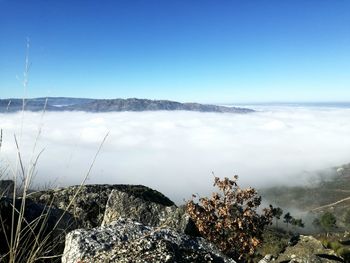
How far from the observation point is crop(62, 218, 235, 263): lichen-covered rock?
12.0 ft

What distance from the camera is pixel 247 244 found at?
539 inches

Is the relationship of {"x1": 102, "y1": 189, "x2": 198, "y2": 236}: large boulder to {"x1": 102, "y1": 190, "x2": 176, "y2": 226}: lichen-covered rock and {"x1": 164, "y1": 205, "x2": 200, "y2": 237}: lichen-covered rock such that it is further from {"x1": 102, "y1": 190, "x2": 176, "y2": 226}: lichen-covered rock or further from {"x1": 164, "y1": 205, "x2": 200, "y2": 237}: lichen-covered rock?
{"x1": 164, "y1": 205, "x2": 200, "y2": 237}: lichen-covered rock

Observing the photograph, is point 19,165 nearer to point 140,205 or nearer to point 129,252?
point 129,252

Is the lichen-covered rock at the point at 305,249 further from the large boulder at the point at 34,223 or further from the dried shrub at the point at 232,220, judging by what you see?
the large boulder at the point at 34,223

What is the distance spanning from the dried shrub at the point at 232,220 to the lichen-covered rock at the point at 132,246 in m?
9.33

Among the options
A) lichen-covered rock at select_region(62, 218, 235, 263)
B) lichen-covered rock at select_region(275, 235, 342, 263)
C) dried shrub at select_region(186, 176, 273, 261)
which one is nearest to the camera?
lichen-covered rock at select_region(62, 218, 235, 263)

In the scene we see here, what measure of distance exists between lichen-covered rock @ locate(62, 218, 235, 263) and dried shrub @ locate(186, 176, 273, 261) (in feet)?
30.6

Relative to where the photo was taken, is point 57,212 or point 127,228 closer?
point 127,228

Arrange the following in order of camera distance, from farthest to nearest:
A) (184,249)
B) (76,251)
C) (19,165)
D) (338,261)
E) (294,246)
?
(294,246)
(338,261)
(184,249)
(76,251)
(19,165)

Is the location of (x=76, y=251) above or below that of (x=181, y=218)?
above

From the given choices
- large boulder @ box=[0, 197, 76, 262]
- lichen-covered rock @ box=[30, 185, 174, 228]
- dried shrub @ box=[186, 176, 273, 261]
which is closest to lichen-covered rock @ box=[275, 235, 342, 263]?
dried shrub @ box=[186, 176, 273, 261]

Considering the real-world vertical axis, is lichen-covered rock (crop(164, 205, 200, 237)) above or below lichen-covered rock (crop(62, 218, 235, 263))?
below

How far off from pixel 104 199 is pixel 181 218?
4783 millimetres

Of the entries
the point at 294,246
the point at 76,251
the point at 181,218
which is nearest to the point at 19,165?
the point at 76,251
